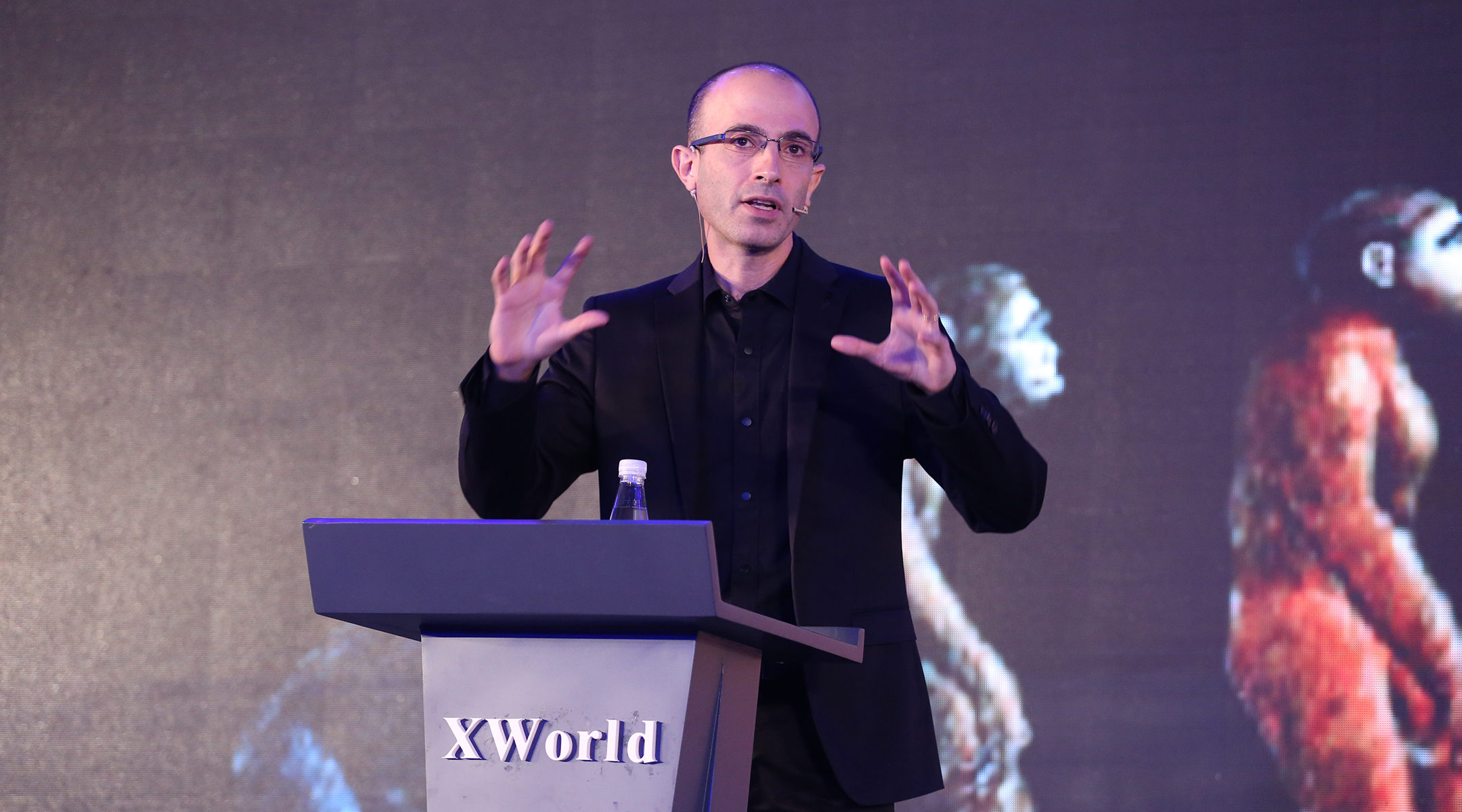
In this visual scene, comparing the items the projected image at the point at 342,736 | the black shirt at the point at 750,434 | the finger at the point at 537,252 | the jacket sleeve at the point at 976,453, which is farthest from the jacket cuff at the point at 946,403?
the projected image at the point at 342,736

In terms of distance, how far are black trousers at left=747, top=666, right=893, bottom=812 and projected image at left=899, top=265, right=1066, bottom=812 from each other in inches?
68.0

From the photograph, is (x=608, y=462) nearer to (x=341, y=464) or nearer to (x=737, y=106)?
(x=737, y=106)

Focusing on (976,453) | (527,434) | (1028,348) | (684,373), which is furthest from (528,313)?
(1028,348)

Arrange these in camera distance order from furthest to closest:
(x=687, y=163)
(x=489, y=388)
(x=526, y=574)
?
(x=687, y=163), (x=489, y=388), (x=526, y=574)

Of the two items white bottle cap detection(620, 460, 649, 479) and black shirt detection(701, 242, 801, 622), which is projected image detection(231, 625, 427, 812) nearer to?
black shirt detection(701, 242, 801, 622)

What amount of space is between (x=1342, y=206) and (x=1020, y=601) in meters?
1.21

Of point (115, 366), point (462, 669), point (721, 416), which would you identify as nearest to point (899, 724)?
point (721, 416)

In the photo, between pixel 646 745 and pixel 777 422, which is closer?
pixel 646 745

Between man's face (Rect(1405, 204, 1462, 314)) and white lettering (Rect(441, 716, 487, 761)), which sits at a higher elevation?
man's face (Rect(1405, 204, 1462, 314))

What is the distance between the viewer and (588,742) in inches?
44.0

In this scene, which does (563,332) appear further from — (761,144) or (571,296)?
(571,296)

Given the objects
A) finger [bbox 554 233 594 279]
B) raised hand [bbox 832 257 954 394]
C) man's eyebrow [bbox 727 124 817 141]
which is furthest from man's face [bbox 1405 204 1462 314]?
finger [bbox 554 233 594 279]

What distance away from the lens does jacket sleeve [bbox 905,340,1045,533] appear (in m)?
1.48

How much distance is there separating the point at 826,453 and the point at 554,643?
577 mm
